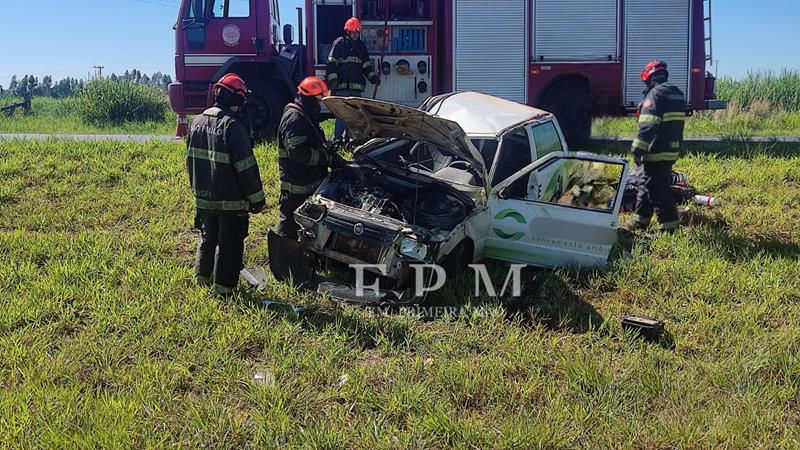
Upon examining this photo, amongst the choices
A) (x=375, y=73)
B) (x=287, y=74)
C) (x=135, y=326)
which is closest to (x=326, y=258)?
(x=135, y=326)

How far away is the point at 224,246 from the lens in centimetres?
451

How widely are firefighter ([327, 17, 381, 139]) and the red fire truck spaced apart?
0.98 meters

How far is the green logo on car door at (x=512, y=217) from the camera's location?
5.12 metres

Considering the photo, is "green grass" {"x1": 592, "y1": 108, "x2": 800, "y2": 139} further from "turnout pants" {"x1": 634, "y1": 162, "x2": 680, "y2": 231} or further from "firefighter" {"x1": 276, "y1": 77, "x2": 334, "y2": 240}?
"firefighter" {"x1": 276, "y1": 77, "x2": 334, "y2": 240}

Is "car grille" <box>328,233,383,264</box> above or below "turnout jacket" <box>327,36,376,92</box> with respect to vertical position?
below

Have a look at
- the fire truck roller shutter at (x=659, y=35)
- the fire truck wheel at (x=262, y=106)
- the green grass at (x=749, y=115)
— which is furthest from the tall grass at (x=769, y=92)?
the fire truck wheel at (x=262, y=106)

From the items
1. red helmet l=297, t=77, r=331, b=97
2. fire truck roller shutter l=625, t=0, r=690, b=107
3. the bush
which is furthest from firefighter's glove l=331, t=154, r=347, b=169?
the bush

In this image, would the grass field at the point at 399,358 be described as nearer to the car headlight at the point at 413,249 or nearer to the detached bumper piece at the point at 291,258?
the detached bumper piece at the point at 291,258

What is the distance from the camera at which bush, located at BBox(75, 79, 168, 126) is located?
15.8 metres

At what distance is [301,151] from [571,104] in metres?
6.06

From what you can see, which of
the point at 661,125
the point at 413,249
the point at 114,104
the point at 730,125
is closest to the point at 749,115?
the point at 730,125

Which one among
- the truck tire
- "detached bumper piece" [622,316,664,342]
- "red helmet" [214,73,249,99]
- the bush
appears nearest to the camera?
"detached bumper piece" [622,316,664,342]

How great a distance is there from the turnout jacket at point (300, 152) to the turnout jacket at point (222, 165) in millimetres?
664

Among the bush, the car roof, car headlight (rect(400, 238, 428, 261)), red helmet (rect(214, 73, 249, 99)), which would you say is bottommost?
car headlight (rect(400, 238, 428, 261))
